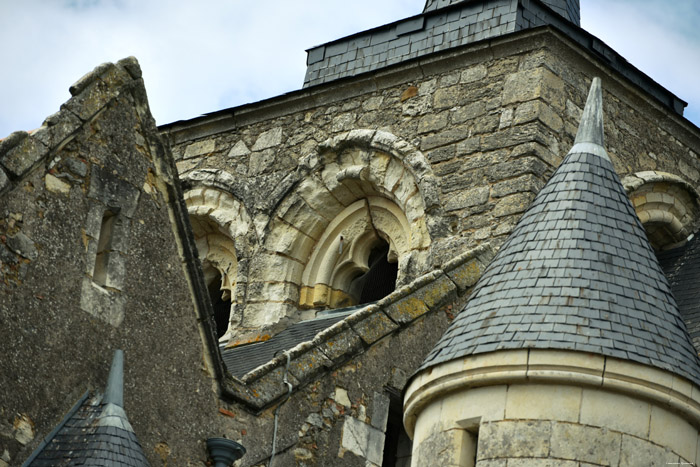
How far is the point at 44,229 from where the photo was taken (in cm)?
952

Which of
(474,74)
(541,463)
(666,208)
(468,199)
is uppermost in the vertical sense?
(474,74)

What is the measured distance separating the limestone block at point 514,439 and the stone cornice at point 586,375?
0.25 m

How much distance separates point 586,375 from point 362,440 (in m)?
2.38

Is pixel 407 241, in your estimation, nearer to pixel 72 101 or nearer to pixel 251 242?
pixel 251 242

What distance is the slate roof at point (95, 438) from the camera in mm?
9039

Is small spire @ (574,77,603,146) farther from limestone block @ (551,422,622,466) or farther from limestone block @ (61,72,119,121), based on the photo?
limestone block @ (61,72,119,121)

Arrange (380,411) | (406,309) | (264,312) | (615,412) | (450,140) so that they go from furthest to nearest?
1. (264,312)
2. (450,140)
3. (406,309)
4. (380,411)
5. (615,412)

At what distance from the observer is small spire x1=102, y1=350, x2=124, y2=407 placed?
944 cm

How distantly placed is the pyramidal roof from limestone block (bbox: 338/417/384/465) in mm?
1284

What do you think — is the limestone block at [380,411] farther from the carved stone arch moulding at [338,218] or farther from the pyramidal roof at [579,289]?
the carved stone arch moulding at [338,218]

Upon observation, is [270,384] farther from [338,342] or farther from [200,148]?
[200,148]

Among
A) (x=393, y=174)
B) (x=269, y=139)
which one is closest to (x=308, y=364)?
(x=393, y=174)

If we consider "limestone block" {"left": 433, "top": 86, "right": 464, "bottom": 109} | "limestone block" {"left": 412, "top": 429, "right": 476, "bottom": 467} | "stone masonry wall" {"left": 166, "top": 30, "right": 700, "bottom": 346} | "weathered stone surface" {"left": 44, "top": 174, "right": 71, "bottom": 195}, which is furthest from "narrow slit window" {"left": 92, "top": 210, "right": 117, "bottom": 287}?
"limestone block" {"left": 433, "top": 86, "right": 464, "bottom": 109}

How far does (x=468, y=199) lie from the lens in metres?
14.1
